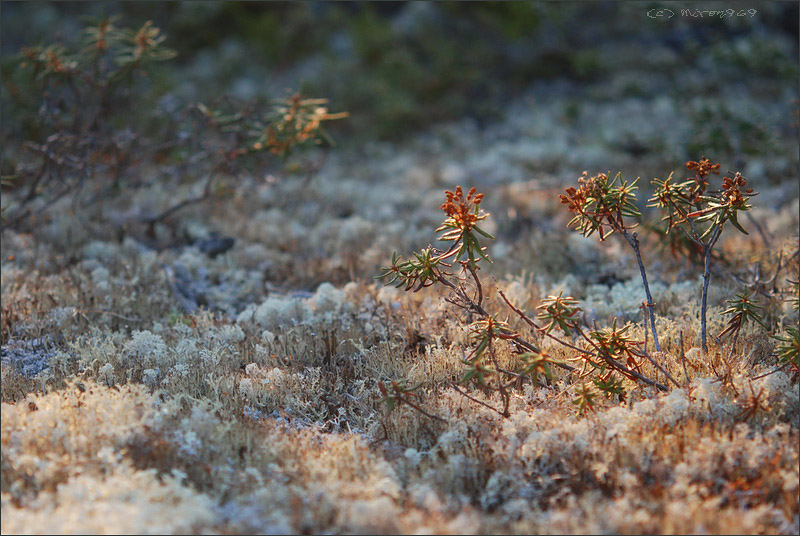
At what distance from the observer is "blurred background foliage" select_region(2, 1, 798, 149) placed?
1161cm

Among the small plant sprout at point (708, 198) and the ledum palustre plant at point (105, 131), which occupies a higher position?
the ledum palustre plant at point (105, 131)

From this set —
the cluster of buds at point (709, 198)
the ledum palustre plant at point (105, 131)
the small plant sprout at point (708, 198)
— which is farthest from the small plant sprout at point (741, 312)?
the ledum palustre plant at point (105, 131)

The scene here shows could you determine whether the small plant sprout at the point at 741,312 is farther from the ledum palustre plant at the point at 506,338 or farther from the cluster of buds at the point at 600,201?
the cluster of buds at the point at 600,201

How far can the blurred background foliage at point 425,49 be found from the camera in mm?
11609

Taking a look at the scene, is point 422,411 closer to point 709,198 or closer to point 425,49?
point 709,198

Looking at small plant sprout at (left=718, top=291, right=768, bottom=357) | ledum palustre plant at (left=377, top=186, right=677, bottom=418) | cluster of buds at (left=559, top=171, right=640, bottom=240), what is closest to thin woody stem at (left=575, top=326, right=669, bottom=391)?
ledum palustre plant at (left=377, top=186, right=677, bottom=418)

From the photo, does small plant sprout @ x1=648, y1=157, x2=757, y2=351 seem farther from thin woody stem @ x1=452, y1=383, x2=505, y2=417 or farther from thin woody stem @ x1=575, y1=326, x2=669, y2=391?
thin woody stem @ x1=452, y1=383, x2=505, y2=417

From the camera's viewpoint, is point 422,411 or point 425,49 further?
point 425,49

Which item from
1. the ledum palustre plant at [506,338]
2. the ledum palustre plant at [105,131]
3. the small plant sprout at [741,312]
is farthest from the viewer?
the ledum palustre plant at [105,131]

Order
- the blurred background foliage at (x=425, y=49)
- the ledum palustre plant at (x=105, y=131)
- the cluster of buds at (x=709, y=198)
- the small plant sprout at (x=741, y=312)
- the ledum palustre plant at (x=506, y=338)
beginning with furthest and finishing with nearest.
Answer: the blurred background foliage at (x=425, y=49), the ledum palustre plant at (x=105, y=131), the small plant sprout at (x=741, y=312), the cluster of buds at (x=709, y=198), the ledum palustre plant at (x=506, y=338)

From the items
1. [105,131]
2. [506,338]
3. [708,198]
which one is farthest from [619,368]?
[105,131]

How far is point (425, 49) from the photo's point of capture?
12375 mm

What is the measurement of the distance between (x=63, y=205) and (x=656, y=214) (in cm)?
649

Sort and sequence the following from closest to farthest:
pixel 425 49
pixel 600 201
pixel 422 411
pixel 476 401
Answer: pixel 422 411 → pixel 476 401 → pixel 600 201 → pixel 425 49
